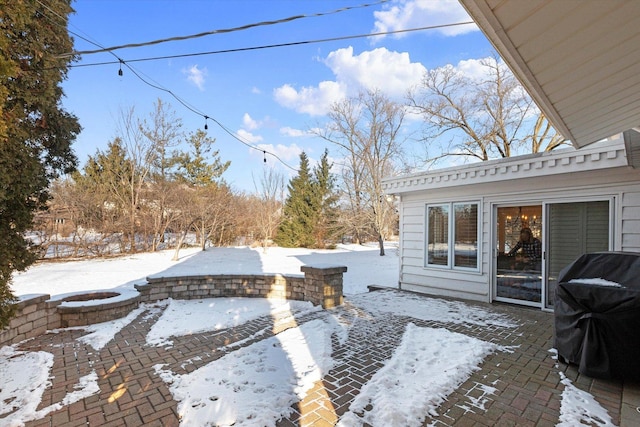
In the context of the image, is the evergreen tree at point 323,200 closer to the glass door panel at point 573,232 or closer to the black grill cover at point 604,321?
the glass door panel at point 573,232

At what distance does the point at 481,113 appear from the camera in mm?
15484

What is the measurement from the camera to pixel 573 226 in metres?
5.10

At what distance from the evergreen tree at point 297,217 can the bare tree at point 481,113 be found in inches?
351

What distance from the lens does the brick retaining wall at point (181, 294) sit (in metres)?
4.05

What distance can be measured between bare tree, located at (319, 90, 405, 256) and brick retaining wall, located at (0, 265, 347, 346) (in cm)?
1127

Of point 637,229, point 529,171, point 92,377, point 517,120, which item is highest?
point 517,120

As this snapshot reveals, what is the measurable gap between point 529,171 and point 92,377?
21.2 feet

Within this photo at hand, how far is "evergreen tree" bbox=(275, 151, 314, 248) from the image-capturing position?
21297 mm

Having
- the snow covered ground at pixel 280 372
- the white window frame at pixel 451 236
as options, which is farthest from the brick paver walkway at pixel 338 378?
the white window frame at pixel 451 236

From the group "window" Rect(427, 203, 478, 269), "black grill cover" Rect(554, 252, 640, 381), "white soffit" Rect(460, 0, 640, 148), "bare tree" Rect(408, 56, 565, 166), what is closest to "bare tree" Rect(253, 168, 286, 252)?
"bare tree" Rect(408, 56, 565, 166)

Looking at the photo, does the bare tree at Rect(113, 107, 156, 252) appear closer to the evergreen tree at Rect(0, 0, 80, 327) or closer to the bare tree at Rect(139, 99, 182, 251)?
the bare tree at Rect(139, 99, 182, 251)

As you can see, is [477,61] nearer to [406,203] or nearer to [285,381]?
[406,203]

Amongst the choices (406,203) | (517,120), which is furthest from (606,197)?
(517,120)

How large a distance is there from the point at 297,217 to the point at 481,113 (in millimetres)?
12636
